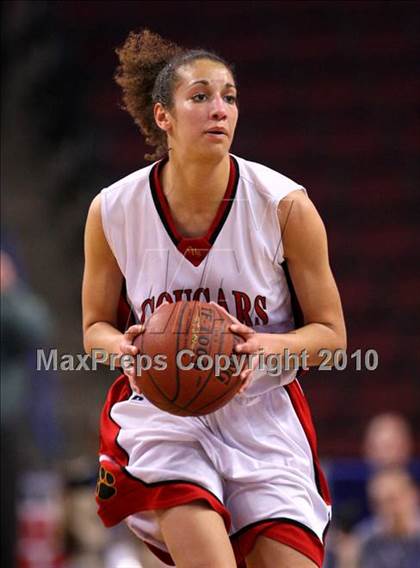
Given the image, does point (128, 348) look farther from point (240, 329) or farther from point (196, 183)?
point (196, 183)

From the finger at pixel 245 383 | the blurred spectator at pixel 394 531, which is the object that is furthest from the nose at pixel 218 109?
the blurred spectator at pixel 394 531

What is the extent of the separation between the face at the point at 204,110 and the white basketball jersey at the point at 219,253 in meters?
0.16

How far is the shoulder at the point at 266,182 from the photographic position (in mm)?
3266

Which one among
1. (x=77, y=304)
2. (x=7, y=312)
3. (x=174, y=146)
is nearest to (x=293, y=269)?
(x=174, y=146)

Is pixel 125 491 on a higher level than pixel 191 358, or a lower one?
lower

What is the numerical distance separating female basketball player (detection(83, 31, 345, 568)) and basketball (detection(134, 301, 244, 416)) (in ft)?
0.41

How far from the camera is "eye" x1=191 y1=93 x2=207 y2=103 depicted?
319 cm

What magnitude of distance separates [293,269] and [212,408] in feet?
1.68

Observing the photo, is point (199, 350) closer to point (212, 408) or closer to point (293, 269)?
point (212, 408)

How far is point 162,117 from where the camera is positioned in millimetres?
3318

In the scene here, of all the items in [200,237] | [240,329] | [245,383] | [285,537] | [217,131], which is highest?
[217,131]

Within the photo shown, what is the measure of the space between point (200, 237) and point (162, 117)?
357mm

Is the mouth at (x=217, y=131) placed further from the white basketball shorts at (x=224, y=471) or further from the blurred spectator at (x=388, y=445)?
the blurred spectator at (x=388, y=445)

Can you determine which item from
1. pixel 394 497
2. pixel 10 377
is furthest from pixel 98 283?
pixel 394 497
